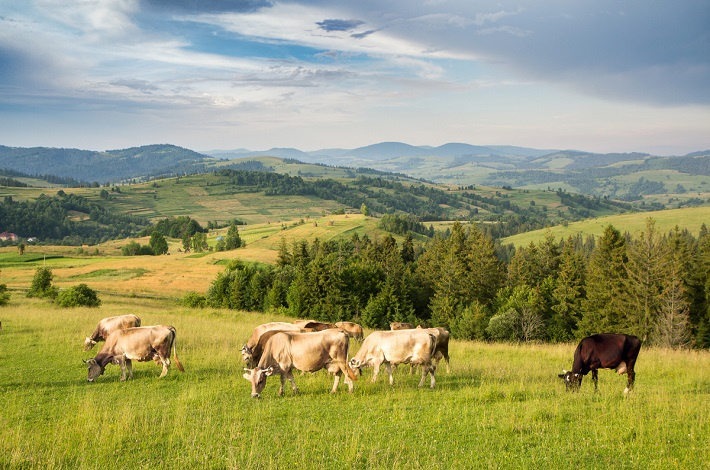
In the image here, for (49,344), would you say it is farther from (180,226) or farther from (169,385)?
(180,226)

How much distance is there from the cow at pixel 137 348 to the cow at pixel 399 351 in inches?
281

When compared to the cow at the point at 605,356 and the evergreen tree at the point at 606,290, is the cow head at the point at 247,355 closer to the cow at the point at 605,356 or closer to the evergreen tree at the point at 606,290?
the cow at the point at 605,356

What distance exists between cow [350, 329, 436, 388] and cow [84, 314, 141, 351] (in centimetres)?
1244

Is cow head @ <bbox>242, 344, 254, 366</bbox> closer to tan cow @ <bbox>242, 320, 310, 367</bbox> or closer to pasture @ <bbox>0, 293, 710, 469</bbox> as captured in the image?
tan cow @ <bbox>242, 320, 310, 367</bbox>

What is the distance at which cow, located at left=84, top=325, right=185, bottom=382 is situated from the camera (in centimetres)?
1756

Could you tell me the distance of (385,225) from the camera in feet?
515

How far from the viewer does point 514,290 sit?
55.0 m

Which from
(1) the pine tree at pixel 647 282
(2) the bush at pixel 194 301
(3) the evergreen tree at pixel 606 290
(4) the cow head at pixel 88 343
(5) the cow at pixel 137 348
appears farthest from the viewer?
(2) the bush at pixel 194 301

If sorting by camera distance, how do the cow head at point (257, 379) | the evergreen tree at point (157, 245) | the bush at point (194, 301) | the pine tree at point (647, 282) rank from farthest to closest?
1. the evergreen tree at point (157, 245)
2. the bush at point (194, 301)
3. the pine tree at point (647, 282)
4. the cow head at point (257, 379)

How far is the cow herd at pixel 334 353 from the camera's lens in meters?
15.0

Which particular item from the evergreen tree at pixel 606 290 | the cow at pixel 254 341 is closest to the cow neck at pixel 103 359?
the cow at pixel 254 341

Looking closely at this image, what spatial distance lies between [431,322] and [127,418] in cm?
5255

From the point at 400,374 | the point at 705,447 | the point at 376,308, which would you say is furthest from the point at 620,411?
the point at 376,308

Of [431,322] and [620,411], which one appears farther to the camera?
[431,322]
